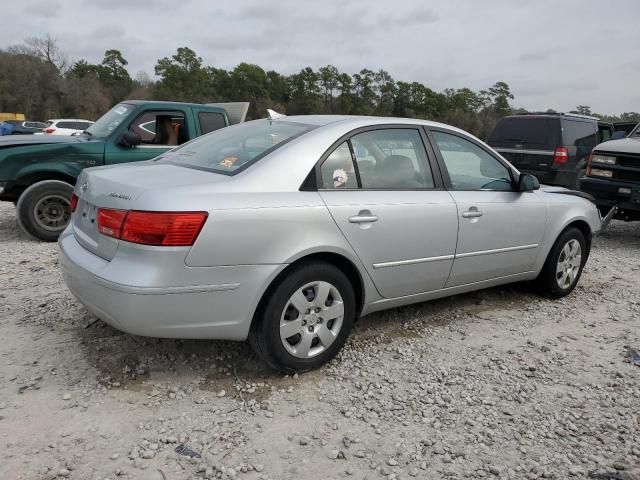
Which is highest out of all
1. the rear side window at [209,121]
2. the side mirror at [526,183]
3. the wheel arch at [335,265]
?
the rear side window at [209,121]

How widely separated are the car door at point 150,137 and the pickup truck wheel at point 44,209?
2.48 ft

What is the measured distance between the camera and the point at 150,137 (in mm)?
7070

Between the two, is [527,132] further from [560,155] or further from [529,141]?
[560,155]

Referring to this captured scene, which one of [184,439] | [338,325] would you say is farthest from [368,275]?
[184,439]

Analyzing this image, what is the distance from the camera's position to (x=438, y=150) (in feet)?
13.0

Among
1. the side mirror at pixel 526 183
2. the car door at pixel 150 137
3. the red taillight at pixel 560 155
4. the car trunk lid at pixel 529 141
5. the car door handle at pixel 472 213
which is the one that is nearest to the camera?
the car door handle at pixel 472 213

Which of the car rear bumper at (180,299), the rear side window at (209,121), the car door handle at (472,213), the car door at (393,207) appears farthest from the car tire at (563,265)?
the rear side window at (209,121)

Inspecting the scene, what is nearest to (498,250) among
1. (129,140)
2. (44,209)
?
(129,140)

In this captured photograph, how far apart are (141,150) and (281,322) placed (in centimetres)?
467

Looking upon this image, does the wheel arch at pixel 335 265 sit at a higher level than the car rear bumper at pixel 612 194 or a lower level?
lower

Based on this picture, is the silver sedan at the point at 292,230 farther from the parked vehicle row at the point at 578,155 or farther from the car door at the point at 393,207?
the parked vehicle row at the point at 578,155

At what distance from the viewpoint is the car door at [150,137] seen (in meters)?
6.77

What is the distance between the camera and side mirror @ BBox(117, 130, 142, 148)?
6648 mm

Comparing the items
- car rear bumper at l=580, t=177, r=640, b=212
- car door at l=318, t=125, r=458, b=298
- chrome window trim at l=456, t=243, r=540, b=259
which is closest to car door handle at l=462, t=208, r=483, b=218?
car door at l=318, t=125, r=458, b=298
